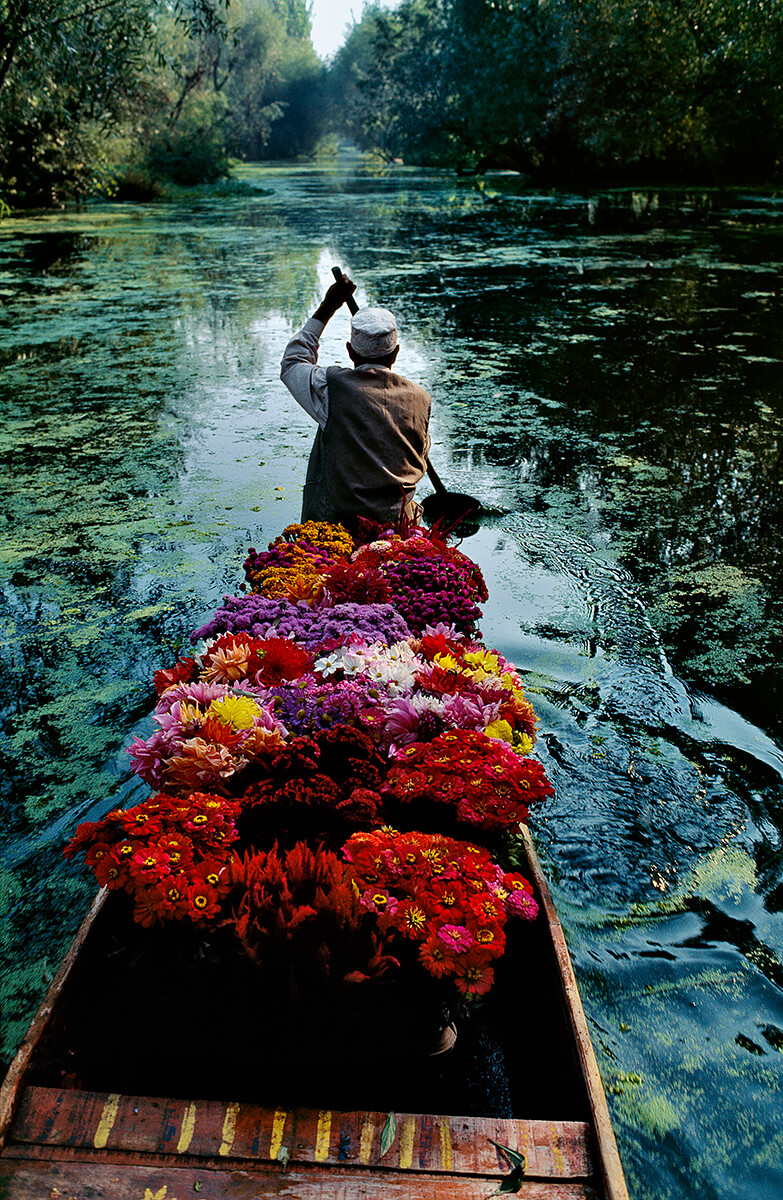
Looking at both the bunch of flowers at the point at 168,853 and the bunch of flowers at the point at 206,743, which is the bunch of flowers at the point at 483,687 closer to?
the bunch of flowers at the point at 206,743

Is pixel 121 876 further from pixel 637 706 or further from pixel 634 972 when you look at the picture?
pixel 637 706

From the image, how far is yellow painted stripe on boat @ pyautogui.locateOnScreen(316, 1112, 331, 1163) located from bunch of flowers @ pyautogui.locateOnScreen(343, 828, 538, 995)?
1.11ft

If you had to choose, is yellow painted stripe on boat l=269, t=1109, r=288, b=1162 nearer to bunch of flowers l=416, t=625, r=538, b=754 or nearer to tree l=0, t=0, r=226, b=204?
bunch of flowers l=416, t=625, r=538, b=754

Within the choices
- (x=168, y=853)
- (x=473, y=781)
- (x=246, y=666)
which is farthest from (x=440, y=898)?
(x=246, y=666)

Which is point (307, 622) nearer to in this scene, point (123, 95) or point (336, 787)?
point (336, 787)

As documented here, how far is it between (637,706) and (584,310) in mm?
9274

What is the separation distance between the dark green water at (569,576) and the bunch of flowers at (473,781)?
43 cm

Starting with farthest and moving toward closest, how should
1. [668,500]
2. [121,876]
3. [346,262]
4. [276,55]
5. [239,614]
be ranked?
[276,55]
[346,262]
[668,500]
[239,614]
[121,876]

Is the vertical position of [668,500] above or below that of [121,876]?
below

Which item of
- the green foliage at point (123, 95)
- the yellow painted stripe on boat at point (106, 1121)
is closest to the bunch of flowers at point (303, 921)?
the yellow painted stripe on boat at point (106, 1121)

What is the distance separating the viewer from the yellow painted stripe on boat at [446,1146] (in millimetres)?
1656

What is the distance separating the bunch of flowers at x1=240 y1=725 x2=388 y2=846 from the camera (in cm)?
226

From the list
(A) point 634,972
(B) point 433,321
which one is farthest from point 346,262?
(A) point 634,972

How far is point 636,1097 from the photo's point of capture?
2.25 metres
